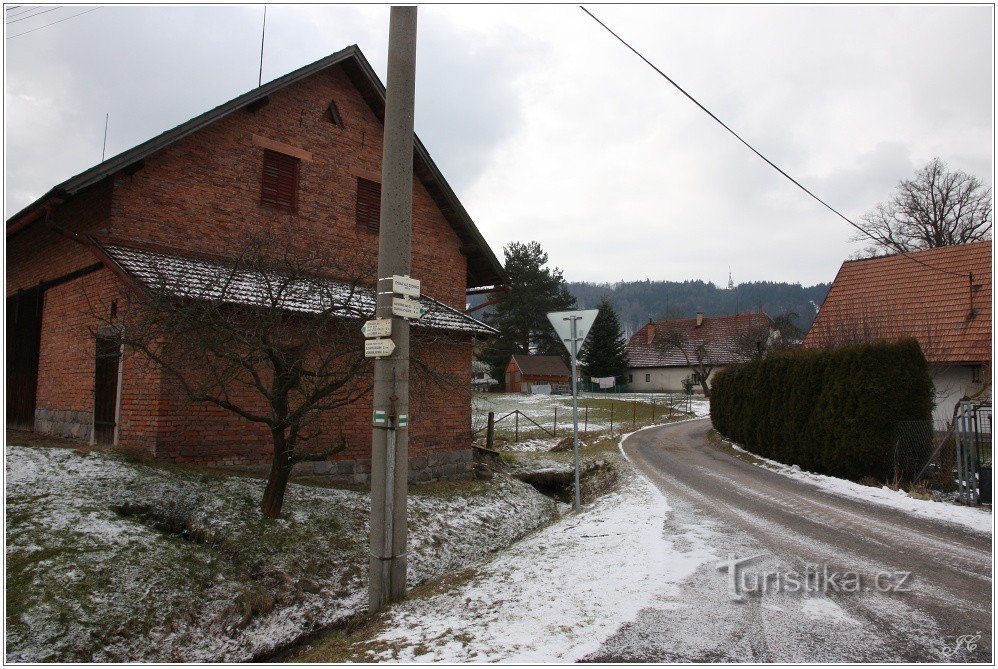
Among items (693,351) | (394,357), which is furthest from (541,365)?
(394,357)

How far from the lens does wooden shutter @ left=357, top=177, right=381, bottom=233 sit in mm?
13336

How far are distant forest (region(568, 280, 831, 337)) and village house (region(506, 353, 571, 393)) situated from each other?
7984 centimetres

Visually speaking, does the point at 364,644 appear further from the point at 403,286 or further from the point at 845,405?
the point at 845,405

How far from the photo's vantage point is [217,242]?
11.1 meters

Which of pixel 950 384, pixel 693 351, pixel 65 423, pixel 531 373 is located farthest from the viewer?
pixel 531 373

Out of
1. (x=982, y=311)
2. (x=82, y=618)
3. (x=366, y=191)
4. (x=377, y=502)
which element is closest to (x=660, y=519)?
(x=377, y=502)

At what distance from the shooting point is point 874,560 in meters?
6.18

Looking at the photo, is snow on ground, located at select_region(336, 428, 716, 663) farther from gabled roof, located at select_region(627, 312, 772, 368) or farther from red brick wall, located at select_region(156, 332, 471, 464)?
gabled roof, located at select_region(627, 312, 772, 368)

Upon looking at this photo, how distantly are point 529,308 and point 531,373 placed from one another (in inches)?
258

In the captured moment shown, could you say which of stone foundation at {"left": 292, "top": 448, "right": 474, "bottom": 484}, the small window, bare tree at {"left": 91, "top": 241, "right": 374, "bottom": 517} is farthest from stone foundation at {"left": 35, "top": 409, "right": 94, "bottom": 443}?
the small window

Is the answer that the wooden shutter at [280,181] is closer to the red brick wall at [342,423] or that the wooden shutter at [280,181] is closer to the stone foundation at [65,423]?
the red brick wall at [342,423]

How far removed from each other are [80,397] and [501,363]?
4602 cm

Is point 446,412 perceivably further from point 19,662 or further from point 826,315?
point 826,315

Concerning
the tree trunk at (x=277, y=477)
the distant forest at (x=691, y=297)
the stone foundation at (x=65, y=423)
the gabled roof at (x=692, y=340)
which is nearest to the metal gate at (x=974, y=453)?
the tree trunk at (x=277, y=477)
